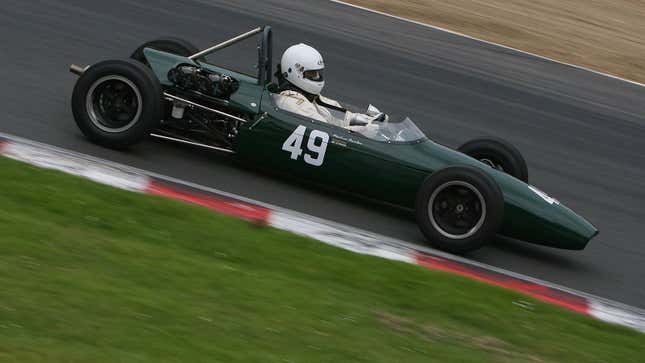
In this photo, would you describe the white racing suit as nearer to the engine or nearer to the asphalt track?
the engine

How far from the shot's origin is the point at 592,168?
11062 mm

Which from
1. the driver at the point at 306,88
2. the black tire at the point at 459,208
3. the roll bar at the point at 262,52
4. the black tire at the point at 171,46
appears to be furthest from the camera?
the black tire at the point at 171,46

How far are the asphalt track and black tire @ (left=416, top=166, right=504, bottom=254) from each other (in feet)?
1.12

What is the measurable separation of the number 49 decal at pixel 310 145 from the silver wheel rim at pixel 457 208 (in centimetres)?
93

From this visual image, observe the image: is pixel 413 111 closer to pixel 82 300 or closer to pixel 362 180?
pixel 362 180

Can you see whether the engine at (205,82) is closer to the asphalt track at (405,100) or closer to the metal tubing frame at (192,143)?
the metal tubing frame at (192,143)

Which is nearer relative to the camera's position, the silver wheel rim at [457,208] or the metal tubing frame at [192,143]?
the silver wheel rim at [457,208]

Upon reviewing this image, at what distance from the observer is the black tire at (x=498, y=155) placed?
8875 millimetres

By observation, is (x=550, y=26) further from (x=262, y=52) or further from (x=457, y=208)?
(x=457, y=208)

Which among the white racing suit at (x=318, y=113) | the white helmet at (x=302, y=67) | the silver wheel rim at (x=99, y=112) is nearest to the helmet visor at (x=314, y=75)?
the white helmet at (x=302, y=67)

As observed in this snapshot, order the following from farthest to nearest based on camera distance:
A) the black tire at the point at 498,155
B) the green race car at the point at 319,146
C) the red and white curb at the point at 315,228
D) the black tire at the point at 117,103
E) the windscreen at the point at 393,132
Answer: the black tire at the point at 498,155
the windscreen at the point at 393,132
the black tire at the point at 117,103
the green race car at the point at 319,146
the red and white curb at the point at 315,228

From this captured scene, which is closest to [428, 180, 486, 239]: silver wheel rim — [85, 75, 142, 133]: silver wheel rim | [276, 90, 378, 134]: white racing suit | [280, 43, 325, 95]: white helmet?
[276, 90, 378, 134]: white racing suit

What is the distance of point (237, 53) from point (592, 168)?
412 centimetres

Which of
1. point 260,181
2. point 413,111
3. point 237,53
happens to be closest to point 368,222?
point 260,181
